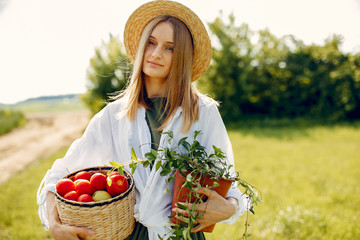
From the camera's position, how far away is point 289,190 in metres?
4.56

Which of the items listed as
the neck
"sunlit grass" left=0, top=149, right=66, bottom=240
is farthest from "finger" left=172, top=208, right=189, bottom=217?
"sunlit grass" left=0, top=149, right=66, bottom=240

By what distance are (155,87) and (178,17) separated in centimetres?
52

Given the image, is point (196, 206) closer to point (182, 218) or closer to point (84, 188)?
point (182, 218)

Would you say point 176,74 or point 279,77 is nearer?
point 176,74

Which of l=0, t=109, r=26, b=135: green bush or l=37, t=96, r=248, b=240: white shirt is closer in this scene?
l=37, t=96, r=248, b=240: white shirt

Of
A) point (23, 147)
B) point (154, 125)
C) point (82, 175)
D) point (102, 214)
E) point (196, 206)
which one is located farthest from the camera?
point (23, 147)

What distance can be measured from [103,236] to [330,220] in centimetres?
340

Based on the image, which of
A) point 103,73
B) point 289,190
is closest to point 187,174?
point 289,190

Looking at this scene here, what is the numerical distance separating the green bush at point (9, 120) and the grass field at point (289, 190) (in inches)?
277

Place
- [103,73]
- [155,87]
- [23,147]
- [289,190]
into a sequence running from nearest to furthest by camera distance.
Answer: [155,87], [289,190], [23,147], [103,73]

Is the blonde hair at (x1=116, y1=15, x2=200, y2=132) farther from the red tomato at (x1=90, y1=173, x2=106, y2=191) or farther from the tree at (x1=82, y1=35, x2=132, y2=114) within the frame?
the tree at (x1=82, y1=35, x2=132, y2=114)

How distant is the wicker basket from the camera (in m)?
1.08

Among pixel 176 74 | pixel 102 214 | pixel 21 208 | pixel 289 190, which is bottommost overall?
pixel 21 208

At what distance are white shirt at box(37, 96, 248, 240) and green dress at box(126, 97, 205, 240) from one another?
62mm
